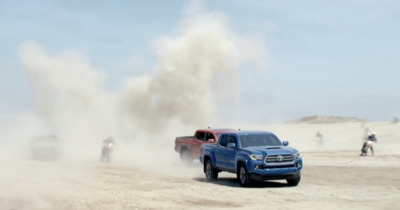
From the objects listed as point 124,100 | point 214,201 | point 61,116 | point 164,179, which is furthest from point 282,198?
point 61,116

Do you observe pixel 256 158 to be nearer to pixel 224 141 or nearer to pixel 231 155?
pixel 231 155

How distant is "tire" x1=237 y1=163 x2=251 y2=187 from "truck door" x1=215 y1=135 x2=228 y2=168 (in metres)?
1.34

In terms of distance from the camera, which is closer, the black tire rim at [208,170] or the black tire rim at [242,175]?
the black tire rim at [242,175]

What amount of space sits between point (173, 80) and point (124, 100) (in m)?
6.70

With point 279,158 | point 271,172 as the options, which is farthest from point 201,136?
point 271,172

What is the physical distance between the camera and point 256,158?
54.6 ft

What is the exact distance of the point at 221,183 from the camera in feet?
61.5

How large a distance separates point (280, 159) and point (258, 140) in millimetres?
1560

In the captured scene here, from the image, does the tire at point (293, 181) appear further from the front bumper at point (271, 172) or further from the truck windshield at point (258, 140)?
the truck windshield at point (258, 140)

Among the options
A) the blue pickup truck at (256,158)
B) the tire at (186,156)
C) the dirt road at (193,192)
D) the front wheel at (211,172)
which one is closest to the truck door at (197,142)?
the tire at (186,156)

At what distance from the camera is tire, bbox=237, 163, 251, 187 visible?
16.8 m

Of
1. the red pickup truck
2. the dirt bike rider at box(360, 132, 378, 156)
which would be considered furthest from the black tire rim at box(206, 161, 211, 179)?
the dirt bike rider at box(360, 132, 378, 156)

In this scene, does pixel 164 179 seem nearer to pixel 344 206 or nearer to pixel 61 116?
pixel 344 206

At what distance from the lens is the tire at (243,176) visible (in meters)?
16.8
